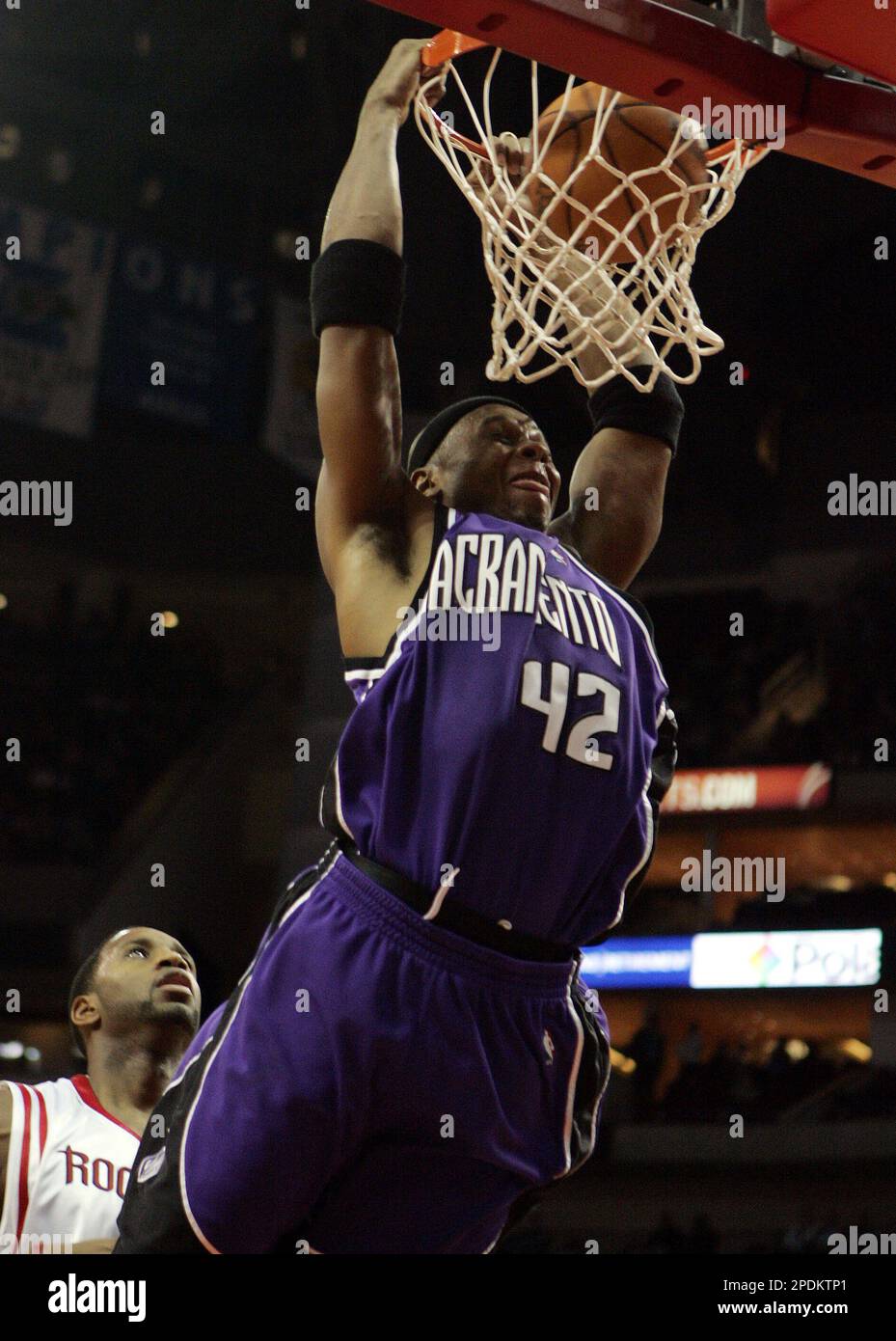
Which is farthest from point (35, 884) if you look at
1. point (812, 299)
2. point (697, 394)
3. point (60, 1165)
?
point (60, 1165)

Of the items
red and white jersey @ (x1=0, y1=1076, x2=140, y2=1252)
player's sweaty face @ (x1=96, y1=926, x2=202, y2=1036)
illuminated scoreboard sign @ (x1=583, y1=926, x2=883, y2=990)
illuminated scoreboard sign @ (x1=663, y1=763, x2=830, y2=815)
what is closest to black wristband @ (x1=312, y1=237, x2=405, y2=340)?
player's sweaty face @ (x1=96, y1=926, x2=202, y2=1036)

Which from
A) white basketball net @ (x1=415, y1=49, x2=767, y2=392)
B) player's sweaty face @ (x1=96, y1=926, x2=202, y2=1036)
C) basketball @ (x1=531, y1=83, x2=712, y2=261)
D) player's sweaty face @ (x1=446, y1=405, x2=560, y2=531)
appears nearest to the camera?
player's sweaty face @ (x1=446, y1=405, x2=560, y2=531)

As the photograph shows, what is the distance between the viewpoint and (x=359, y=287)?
2473 mm

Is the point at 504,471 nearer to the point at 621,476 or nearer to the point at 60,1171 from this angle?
the point at 621,476

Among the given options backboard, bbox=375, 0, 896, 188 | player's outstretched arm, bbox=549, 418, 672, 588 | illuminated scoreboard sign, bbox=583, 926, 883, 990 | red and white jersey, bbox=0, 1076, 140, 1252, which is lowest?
illuminated scoreboard sign, bbox=583, 926, 883, 990

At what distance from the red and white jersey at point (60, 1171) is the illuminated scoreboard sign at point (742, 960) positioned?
8388mm

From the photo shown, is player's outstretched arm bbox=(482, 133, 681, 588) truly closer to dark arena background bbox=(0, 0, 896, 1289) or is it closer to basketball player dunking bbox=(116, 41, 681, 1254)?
basketball player dunking bbox=(116, 41, 681, 1254)

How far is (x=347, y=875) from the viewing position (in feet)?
7.63

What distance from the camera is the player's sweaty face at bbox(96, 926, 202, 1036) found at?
385 centimetres

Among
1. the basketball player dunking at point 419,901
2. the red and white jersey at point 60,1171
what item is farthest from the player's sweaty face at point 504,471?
the red and white jersey at point 60,1171

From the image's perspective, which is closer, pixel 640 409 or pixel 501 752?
pixel 501 752

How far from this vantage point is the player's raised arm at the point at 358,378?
2.45m

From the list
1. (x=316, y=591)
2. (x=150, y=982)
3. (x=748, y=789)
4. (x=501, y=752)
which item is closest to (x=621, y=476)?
(x=501, y=752)

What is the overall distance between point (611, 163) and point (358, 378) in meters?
1.01
